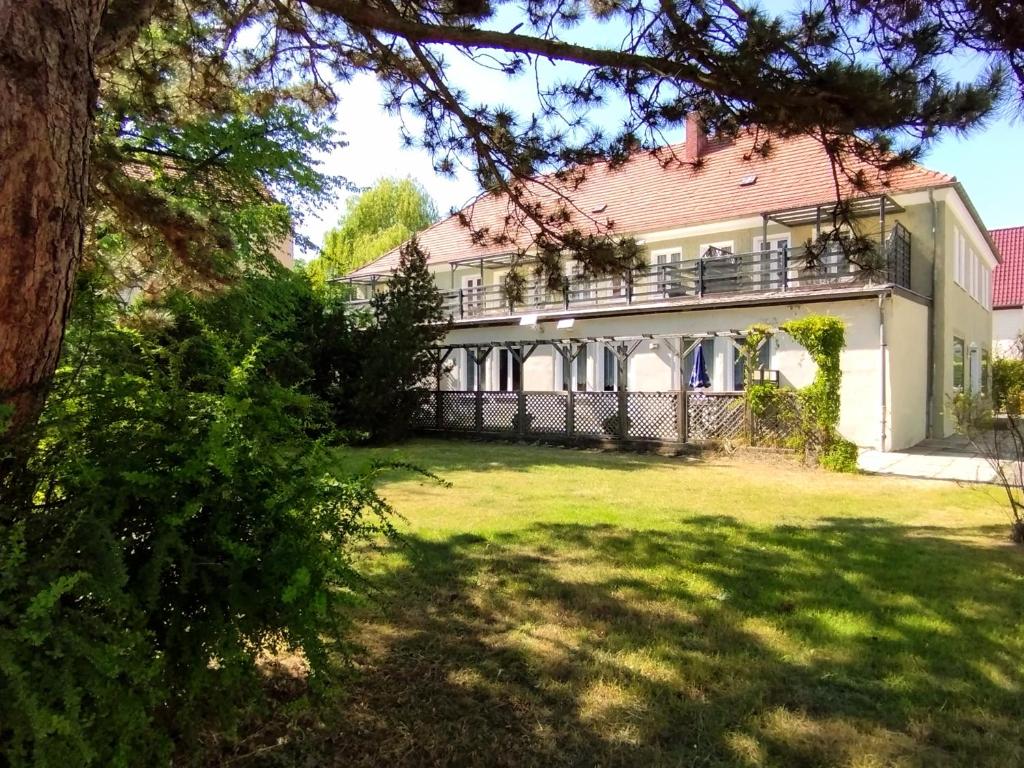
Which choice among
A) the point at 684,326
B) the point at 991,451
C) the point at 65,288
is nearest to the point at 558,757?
the point at 65,288

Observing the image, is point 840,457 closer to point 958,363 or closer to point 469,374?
point 958,363

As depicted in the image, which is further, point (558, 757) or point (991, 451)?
point (991, 451)

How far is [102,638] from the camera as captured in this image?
6.40ft

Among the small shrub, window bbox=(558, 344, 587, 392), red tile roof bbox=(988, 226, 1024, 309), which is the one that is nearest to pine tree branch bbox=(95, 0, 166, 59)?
the small shrub

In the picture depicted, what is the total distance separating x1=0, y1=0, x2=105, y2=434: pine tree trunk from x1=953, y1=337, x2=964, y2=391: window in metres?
21.4

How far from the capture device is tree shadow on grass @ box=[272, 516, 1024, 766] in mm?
2781

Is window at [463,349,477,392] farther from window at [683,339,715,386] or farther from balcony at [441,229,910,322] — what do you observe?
window at [683,339,715,386]

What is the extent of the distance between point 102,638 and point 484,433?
53.5 feet

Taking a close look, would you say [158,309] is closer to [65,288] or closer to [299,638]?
[65,288]

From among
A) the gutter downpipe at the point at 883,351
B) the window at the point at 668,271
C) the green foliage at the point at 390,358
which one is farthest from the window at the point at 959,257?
the green foliage at the point at 390,358

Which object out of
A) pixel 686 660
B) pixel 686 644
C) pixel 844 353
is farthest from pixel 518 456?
pixel 686 660

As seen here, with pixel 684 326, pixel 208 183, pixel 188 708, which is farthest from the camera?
pixel 684 326

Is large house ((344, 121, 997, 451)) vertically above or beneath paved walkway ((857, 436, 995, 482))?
above

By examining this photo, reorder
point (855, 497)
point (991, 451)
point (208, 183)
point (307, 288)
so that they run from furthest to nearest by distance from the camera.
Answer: point (307, 288) < point (855, 497) < point (208, 183) < point (991, 451)
